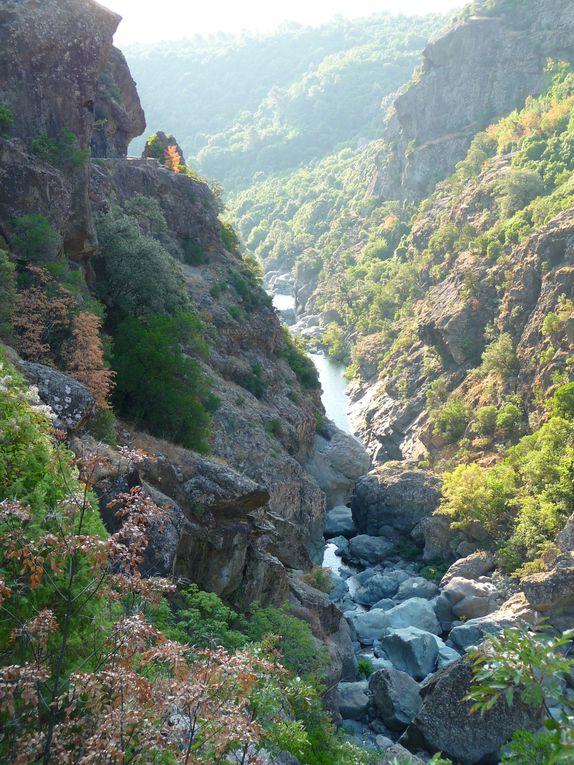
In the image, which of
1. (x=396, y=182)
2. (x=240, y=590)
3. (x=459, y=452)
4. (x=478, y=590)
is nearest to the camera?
(x=240, y=590)

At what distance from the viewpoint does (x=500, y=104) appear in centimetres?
10750

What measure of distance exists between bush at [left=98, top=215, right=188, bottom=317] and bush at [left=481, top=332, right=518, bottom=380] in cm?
3633

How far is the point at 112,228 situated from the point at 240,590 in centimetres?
1866

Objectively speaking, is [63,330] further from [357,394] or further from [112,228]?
[357,394]

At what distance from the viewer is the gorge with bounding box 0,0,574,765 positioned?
20.7 feet

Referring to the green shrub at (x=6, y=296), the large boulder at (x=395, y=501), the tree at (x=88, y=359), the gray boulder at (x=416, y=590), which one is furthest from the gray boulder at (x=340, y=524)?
the green shrub at (x=6, y=296)

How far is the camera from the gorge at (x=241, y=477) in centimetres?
631

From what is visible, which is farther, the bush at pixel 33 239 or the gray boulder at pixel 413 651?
the gray boulder at pixel 413 651

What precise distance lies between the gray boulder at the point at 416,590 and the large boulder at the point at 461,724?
51.1 feet

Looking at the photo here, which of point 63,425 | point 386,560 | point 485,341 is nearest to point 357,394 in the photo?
point 485,341

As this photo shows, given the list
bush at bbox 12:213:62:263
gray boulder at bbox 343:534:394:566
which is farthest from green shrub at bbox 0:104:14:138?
gray boulder at bbox 343:534:394:566

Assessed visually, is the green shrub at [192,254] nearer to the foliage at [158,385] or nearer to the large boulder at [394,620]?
the foliage at [158,385]

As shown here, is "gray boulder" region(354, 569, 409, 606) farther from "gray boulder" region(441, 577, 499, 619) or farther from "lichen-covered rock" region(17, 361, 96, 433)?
"lichen-covered rock" region(17, 361, 96, 433)

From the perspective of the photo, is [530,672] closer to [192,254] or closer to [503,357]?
[192,254]
